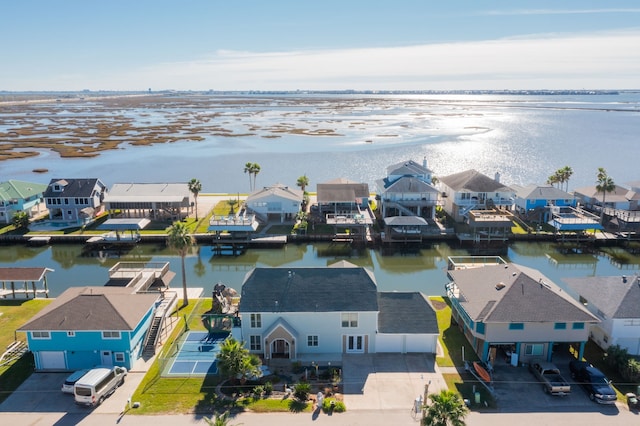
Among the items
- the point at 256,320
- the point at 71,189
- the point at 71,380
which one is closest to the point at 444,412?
the point at 256,320

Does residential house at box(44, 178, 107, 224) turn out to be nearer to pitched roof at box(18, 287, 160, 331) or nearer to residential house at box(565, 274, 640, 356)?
pitched roof at box(18, 287, 160, 331)

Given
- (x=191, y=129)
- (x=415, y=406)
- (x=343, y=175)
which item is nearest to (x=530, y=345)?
(x=415, y=406)

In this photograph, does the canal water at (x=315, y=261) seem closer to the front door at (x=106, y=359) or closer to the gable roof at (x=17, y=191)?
the gable roof at (x=17, y=191)

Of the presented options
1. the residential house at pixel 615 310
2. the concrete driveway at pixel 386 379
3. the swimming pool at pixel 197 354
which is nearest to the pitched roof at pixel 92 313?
the swimming pool at pixel 197 354

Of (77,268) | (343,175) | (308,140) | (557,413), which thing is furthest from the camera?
(308,140)

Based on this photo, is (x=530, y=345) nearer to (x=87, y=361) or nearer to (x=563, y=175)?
(x=87, y=361)

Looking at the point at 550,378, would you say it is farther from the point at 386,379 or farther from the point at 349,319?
the point at 349,319
